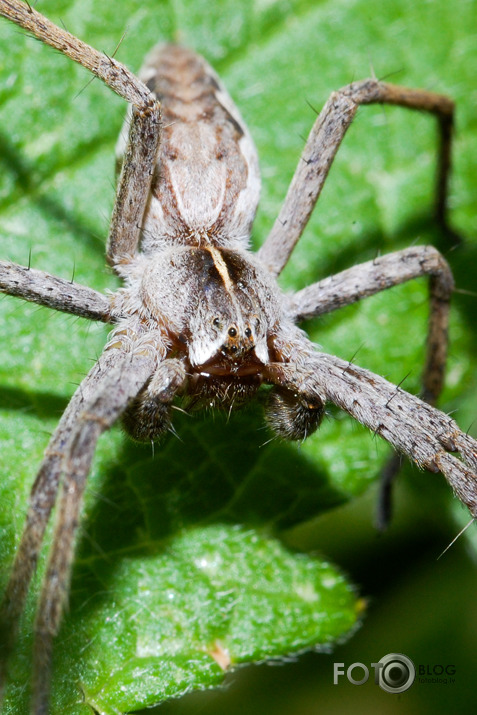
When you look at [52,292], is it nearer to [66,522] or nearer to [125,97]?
[125,97]

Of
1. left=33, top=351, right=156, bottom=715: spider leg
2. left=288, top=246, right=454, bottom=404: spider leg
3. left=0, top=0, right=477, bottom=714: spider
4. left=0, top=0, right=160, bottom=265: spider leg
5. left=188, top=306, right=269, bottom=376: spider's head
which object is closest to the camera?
left=33, top=351, right=156, bottom=715: spider leg

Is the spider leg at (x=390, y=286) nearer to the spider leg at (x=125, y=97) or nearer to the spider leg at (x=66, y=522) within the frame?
the spider leg at (x=125, y=97)

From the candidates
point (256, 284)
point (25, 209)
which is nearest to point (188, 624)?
point (256, 284)

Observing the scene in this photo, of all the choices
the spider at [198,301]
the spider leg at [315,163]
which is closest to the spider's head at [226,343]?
the spider at [198,301]

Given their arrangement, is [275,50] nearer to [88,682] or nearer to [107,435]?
[107,435]

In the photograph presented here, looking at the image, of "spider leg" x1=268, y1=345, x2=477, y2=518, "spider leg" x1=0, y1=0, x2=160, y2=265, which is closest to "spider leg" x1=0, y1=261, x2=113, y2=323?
"spider leg" x1=0, y1=0, x2=160, y2=265

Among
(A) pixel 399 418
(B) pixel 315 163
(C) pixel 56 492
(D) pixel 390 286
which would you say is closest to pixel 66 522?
(C) pixel 56 492

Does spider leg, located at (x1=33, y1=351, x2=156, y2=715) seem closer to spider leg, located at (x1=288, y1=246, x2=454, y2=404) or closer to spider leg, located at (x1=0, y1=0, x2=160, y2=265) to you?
spider leg, located at (x1=0, y1=0, x2=160, y2=265)
